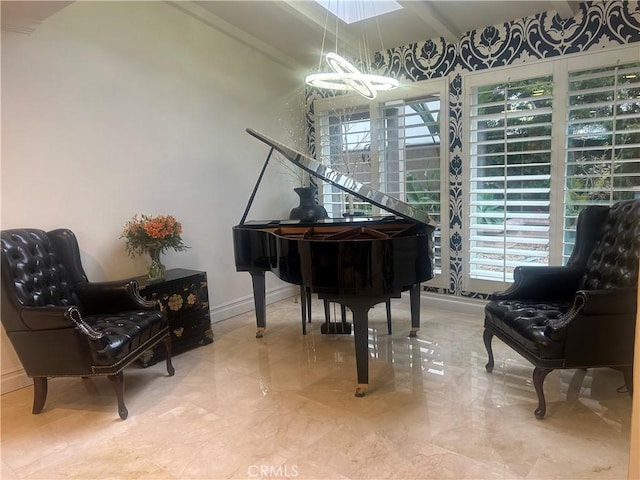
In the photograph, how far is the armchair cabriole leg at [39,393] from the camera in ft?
8.38

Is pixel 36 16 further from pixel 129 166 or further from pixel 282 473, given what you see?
pixel 282 473

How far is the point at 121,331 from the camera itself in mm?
2559

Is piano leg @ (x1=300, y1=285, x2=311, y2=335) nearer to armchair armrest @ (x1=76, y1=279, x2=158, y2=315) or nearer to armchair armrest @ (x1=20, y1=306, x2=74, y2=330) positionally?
armchair armrest @ (x1=76, y1=279, x2=158, y2=315)

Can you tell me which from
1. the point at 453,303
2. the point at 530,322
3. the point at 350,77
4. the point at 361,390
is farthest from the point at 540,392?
the point at 350,77

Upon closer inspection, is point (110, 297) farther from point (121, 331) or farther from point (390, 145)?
point (390, 145)

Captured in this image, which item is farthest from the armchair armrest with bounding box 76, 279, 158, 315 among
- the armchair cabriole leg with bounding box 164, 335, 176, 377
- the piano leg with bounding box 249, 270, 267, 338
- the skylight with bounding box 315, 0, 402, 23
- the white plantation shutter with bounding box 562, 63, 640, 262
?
the white plantation shutter with bounding box 562, 63, 640, 262

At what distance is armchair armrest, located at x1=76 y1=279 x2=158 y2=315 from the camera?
2.90 meters

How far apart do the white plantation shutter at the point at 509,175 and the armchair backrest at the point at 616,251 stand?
33.0 inches

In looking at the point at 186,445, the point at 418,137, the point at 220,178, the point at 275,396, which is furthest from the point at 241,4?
the point at 186,445

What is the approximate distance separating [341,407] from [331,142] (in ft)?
10.9

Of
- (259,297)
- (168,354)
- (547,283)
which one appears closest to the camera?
(547,283)

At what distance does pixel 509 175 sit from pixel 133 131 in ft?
10.8

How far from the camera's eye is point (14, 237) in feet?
8.57

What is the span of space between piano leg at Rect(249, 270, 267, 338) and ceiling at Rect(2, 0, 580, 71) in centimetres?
231
